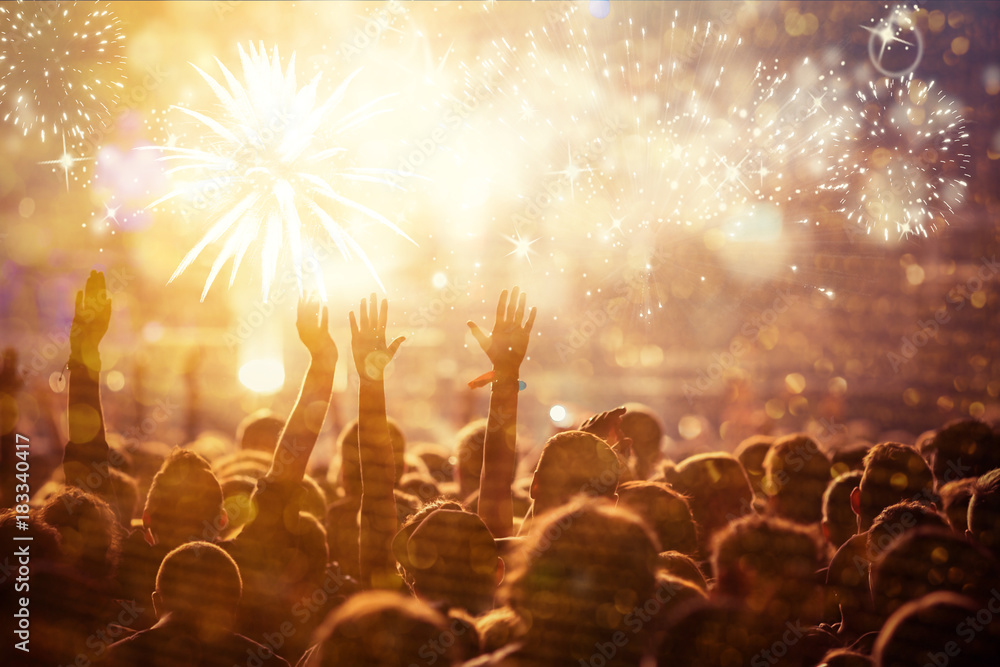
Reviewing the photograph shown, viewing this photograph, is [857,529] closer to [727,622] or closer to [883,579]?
[883,579]

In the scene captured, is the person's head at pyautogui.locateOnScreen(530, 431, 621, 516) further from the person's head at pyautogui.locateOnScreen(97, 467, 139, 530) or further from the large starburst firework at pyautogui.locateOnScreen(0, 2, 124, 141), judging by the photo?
the large starburst firework at pyautogui.locateOnScreen(0, 2, 124, 141)

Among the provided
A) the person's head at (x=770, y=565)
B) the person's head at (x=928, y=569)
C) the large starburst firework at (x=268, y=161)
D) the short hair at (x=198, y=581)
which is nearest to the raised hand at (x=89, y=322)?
the short hair at (x=198, y=581)

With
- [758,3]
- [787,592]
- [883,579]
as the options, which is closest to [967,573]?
[883,579]

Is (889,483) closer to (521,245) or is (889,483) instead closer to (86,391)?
(86,391)

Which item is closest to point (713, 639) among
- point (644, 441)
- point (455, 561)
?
point (455, 561)

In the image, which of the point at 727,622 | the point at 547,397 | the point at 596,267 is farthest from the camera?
the point at 596,267

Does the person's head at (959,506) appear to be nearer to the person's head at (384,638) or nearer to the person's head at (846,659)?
the person's head at (846,659)

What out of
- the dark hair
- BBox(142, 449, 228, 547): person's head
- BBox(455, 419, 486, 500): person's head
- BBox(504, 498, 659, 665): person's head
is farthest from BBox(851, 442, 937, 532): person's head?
BBox(142, 449, 228, 547): person's head
